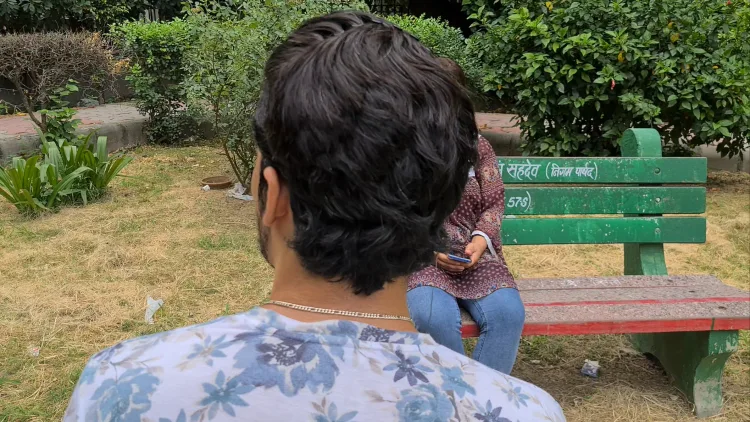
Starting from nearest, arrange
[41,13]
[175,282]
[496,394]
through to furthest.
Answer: [496,394]
[175,282]
[41,13]

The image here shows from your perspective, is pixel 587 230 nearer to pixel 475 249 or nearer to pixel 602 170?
pixel 602 170

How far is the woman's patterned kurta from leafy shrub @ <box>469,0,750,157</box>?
9.14ft

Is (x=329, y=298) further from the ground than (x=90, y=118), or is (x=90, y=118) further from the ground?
(x=329, y=298)

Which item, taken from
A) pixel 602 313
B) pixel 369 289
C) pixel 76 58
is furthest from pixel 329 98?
pixel 76 58

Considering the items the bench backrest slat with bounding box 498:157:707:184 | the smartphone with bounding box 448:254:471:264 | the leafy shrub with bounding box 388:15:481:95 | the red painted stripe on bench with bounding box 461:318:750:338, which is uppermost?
the leafy shrub with bounding box 388:15:481:95

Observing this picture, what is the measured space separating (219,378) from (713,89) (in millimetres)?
5290

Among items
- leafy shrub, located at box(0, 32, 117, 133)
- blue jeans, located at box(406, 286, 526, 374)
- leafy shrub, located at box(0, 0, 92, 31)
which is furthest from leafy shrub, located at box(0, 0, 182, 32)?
blue jeans, located at box(406, 286, 526, 374)

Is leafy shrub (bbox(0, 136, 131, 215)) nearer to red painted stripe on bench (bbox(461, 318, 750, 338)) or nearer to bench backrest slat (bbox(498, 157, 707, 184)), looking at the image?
bench backrest slat (bbox(498, 157, 707, 184))

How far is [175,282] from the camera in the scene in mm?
3951

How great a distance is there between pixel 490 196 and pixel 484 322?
53 centimetres

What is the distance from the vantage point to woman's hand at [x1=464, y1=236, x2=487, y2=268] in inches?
100

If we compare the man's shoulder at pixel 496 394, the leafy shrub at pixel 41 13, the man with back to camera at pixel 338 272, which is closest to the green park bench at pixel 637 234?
the man's shoulder at pixel 496 394

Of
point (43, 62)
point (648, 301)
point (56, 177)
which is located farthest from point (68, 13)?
point (648, 301)

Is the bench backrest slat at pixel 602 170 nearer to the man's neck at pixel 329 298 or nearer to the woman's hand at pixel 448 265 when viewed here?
the woman's hand at pixel 448 265
